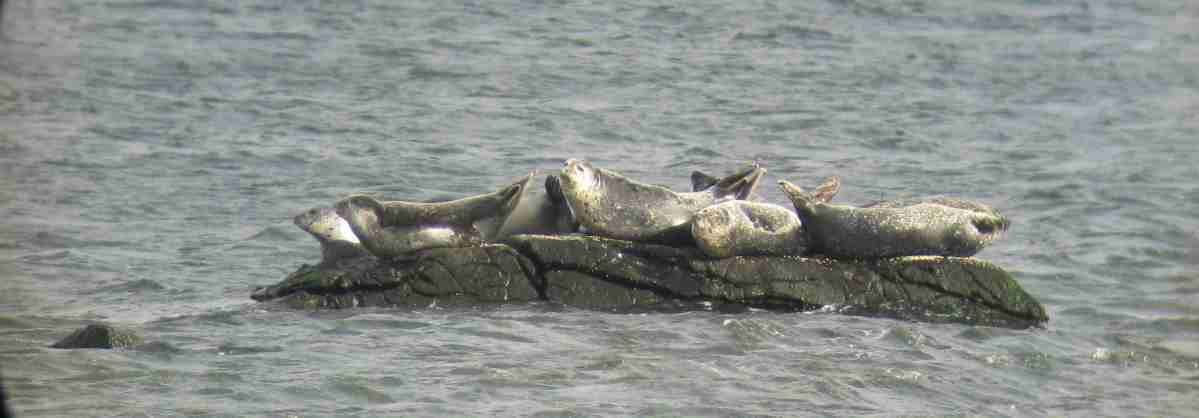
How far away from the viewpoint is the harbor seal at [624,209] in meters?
10.2

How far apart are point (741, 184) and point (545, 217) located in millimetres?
1116

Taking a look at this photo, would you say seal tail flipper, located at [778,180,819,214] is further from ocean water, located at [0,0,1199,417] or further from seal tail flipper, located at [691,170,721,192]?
seal tail flipper, located at [691,170,721,192]

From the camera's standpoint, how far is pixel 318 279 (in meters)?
10.1

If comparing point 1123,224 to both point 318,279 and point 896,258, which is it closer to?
point 896,258

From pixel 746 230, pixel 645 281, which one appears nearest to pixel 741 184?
pixel 746 230

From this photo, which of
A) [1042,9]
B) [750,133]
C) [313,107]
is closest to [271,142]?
[313,107]

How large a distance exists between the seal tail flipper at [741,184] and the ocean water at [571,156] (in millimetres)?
933

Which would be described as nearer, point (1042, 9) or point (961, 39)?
point (961, 39)

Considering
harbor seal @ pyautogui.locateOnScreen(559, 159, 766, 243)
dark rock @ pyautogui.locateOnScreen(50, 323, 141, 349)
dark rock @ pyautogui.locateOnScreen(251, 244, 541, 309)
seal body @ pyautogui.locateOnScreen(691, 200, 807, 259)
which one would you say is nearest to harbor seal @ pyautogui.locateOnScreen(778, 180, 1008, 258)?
seal body @ pyautogui.locateOnScreen(691, 200, 807, 259)

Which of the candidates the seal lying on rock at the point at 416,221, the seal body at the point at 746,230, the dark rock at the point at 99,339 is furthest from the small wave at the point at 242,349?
the seal body at the point at 746,230

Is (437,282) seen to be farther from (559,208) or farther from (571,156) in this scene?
(571,156)

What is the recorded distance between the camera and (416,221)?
402 inches

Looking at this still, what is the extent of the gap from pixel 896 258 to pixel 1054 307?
77.9 inches

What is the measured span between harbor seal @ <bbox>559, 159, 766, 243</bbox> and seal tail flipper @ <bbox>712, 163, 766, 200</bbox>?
44 cm
